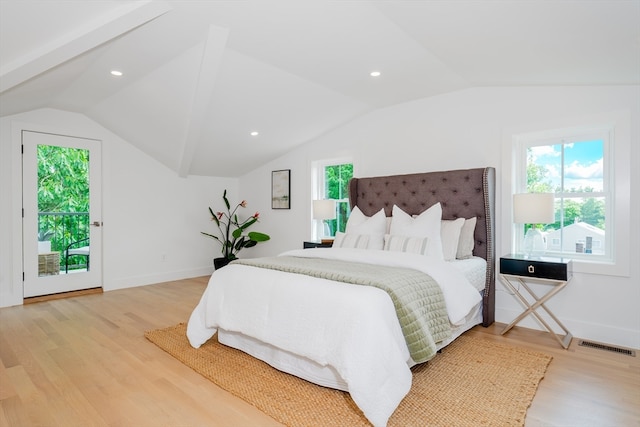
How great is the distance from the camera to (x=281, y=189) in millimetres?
5535

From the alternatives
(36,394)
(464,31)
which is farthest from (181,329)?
(464,31)

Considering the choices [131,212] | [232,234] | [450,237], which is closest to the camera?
[450,237]

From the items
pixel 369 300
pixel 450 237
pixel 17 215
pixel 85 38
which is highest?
pixel 85 38

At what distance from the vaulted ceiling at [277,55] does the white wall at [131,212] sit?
313 millimetres

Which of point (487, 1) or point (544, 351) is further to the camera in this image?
point (544, 351)

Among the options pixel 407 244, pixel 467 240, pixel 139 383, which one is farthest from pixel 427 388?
pixel 139 383

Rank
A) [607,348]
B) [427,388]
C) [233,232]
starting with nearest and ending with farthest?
[427,388]
[607,348]
[233,232]

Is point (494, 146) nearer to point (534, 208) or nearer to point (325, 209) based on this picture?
point (534, 208)

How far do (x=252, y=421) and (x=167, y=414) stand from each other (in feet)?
1.52

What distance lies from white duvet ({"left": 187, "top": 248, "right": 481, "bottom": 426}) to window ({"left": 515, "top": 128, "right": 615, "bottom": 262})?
1.24 meters

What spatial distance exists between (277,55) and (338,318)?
7.32 ft

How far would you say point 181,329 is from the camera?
314cm

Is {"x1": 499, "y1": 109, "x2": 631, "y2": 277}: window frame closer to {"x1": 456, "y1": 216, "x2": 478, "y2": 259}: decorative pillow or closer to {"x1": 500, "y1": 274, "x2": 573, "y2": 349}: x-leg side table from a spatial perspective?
{"x1": 500, "y1": 274, "x2": 573, "y2": 349}: x-leg side table

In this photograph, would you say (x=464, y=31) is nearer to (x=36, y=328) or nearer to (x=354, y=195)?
(x=354, y=195)
